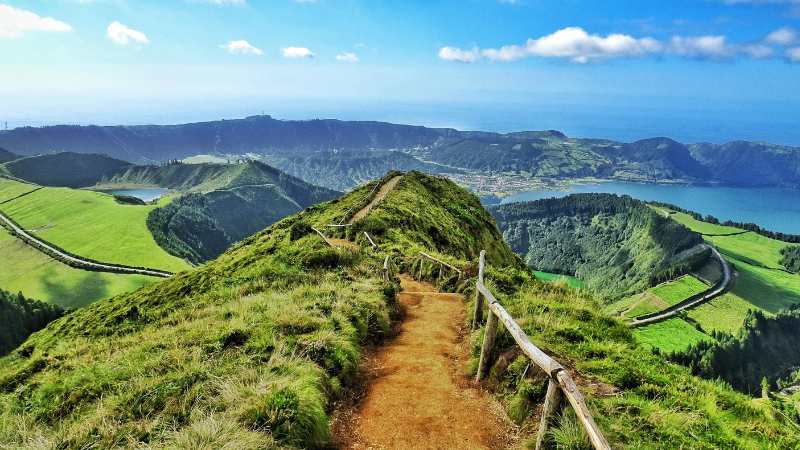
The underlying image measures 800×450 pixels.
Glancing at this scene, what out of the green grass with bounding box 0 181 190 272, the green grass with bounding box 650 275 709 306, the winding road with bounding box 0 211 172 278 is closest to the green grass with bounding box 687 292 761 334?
the green grass with bounding box 650 275 709 306

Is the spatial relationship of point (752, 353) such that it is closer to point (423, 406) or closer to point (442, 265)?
point (442, 265)

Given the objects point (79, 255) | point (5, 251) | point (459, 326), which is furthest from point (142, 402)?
point (5, 251)

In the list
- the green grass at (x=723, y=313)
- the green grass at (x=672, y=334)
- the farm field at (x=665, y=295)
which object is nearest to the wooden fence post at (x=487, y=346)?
the green grass at (x=672, y=334)

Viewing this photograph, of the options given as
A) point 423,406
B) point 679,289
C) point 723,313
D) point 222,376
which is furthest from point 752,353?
point 222,376

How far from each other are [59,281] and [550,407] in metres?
168

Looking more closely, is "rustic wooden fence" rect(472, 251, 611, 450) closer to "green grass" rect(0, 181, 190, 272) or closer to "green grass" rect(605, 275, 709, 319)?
"green grass" rect(0, 181, 190, 272)

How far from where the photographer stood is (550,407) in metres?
7.20

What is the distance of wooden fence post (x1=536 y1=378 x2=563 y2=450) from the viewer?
23.5 feet

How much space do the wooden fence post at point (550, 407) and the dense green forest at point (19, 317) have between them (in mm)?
119937

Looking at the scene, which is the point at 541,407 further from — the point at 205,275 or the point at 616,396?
the point at 205,275

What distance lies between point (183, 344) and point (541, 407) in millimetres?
9054

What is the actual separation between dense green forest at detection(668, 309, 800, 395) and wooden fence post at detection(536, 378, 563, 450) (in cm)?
13454

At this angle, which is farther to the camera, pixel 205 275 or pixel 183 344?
pixel 205 275

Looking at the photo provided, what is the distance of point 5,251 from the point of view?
160 meters
